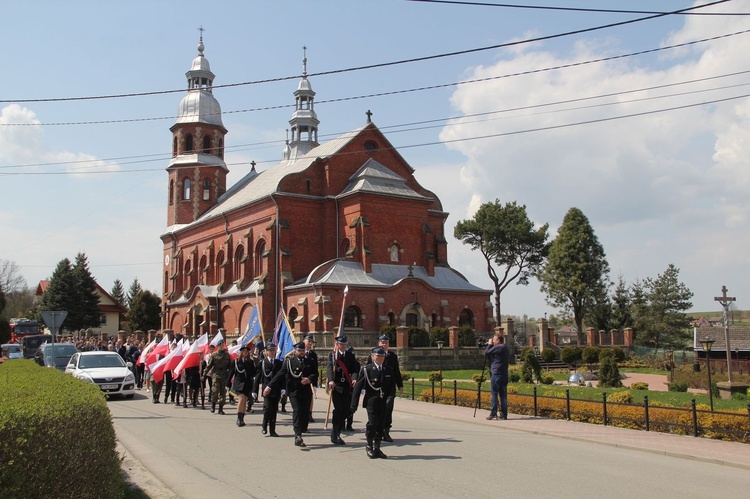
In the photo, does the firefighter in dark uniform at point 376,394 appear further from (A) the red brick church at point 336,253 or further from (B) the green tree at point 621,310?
(B) the green tree at point 621,310

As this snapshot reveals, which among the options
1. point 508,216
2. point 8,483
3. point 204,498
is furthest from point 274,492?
point 508,216

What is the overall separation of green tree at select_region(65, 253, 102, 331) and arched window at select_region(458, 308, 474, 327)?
45460 mm

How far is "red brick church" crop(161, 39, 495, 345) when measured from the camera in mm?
39562

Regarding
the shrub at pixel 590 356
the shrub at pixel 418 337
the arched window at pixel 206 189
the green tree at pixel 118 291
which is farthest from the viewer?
the green tree at pixel 118 291

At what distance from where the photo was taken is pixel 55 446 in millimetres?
5367

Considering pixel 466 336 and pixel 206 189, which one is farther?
pixel 206 189

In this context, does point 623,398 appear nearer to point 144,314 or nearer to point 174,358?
point 174,358

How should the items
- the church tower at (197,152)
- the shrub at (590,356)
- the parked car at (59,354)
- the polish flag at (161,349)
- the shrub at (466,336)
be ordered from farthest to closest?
the church tower at (197,152), the shrub at (590,356), the shrub at (466,336), the parked car at (59,354), the polish flag at (161,349)

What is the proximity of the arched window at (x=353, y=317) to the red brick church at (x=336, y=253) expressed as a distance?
0.06 m

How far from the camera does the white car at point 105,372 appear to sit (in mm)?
21000

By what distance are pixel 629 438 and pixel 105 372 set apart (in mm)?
16193

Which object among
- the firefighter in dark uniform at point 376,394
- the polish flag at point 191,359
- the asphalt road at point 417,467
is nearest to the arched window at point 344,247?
the polish flag at point 191,359

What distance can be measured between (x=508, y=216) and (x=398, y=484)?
61.0 meters

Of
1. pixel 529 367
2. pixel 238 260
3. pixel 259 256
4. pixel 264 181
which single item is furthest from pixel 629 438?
pixel 264 181
